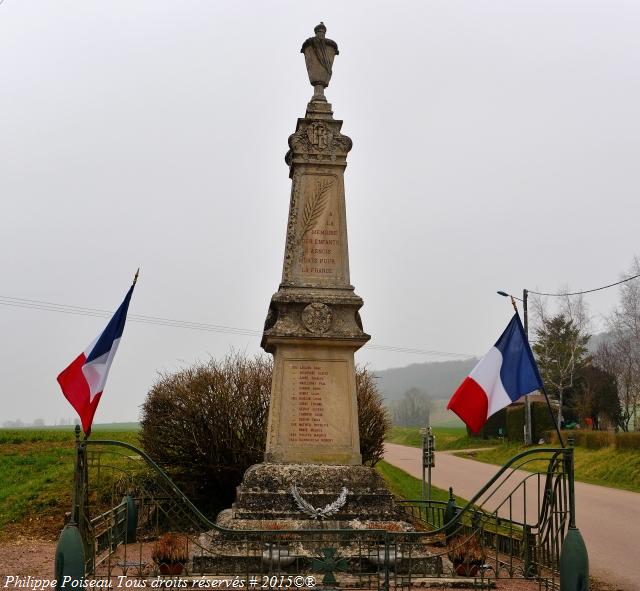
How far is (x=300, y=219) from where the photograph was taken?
10.0 meters

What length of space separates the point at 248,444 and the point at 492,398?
7.32 m

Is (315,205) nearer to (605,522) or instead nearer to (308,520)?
(308,520)

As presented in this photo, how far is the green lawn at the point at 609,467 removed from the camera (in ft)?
71.3

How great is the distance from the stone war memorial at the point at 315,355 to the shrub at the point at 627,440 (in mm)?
17453

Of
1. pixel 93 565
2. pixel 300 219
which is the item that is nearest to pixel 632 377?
pixel 300 219

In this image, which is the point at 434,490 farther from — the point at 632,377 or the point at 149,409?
the point at 632,377

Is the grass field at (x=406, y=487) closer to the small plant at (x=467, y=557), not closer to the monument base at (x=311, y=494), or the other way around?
the monument base at (x=311, y=494)

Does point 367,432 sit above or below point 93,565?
above

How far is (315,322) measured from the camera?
9.51m

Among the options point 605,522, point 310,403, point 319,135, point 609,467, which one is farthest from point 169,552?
point 609,467

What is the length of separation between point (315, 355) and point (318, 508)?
6.26ft

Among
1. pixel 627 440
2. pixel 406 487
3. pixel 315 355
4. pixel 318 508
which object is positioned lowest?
pixel 406 487

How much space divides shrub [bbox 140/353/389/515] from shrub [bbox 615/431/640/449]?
14.5 m

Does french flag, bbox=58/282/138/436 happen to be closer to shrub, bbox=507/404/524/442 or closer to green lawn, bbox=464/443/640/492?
green lawn, bbox=464/443/640/492
